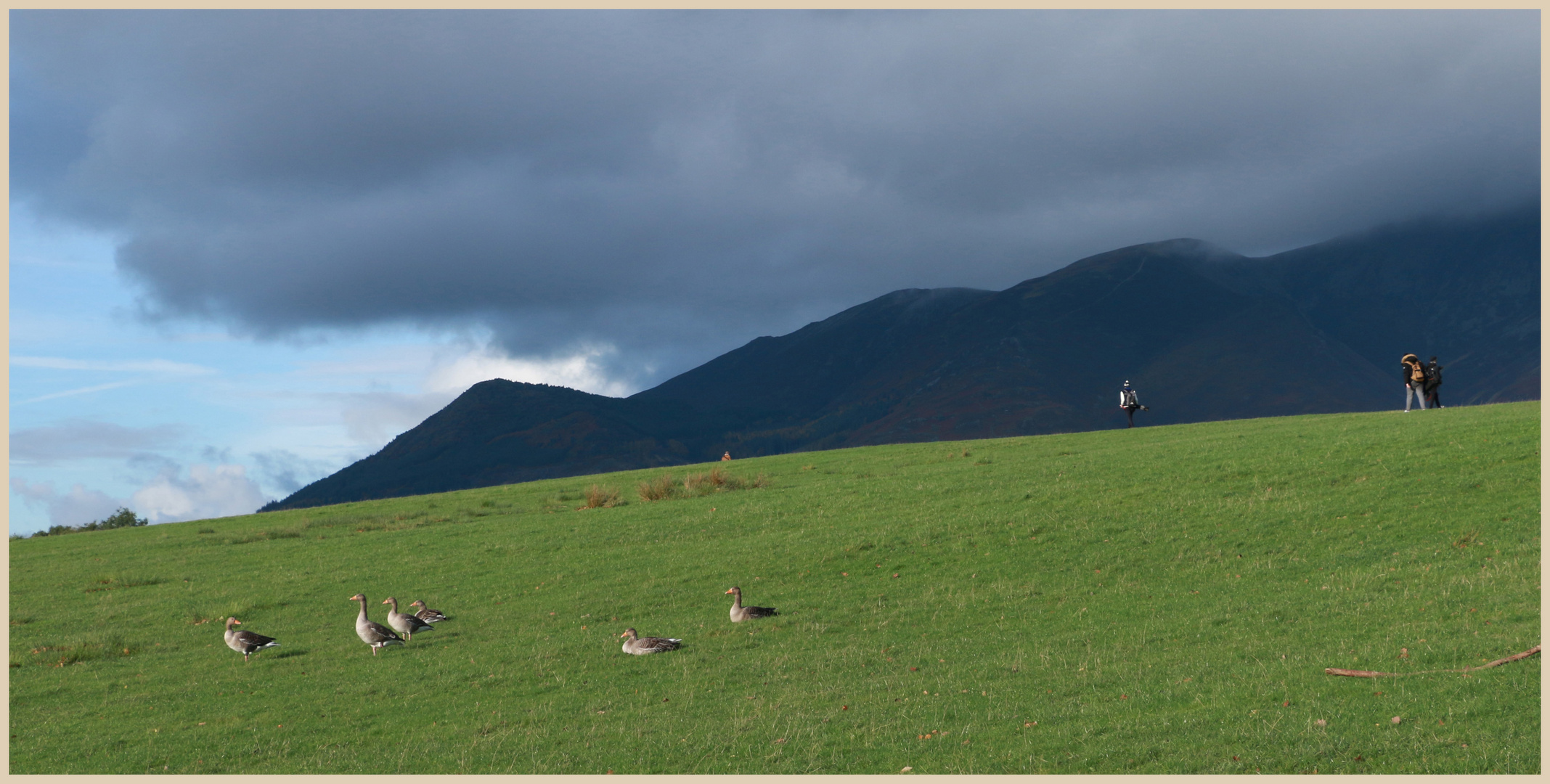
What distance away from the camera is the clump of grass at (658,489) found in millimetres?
43844

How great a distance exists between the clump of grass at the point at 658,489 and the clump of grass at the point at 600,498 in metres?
1.14

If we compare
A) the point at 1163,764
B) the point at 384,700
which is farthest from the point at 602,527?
the point at 1163,764

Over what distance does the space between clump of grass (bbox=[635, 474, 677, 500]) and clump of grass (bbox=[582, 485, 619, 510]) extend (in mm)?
1139

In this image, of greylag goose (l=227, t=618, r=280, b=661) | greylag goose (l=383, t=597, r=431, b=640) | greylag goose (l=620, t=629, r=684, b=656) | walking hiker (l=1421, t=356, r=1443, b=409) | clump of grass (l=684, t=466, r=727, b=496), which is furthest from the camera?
walking hiker (l=1421, t=356, r=1443, b=409)

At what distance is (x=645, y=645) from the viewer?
2017 centimetres

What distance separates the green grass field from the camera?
45.1 feet

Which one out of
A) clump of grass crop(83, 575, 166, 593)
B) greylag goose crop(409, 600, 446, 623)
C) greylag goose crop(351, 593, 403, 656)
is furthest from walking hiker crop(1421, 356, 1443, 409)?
clump of grass crop(83, 575, 166, 593)

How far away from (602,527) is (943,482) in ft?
41.3

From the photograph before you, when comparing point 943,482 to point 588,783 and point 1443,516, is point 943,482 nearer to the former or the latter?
point 1443,516

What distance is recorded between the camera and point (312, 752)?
15164 mm

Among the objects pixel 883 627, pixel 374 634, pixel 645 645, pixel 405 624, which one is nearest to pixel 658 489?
pixel 405 624

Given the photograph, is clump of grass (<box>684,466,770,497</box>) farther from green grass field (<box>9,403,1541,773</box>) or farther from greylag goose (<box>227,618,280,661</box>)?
greylag goose (<box>227,618,280,661</box>)

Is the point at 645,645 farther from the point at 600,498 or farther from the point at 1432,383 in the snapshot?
the point at 1432,383

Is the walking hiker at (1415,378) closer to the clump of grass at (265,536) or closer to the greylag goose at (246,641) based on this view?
the greylag goose at (246,641)
